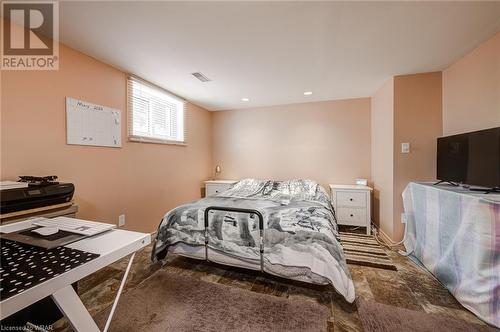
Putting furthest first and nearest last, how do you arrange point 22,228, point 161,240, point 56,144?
1. point 161,240
2. point 56,144
3. point 22,228

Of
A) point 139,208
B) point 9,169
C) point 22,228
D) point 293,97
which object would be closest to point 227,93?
point 293,97

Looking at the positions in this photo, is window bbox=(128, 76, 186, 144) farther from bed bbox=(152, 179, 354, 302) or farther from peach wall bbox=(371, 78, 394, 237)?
peach wall bbox=(371, 78, 394, 237)

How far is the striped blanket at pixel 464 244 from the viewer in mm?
1346

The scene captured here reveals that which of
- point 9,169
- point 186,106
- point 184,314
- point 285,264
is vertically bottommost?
point 184,314

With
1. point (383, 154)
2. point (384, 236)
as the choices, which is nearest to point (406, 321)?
point (384, 236)

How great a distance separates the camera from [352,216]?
10.1ft

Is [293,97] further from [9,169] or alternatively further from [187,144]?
[9,169]

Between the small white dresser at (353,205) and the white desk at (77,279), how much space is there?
2.81m

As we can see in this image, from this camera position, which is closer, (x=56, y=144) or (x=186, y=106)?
(x=56, y=144)

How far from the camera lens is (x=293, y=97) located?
3.41 m

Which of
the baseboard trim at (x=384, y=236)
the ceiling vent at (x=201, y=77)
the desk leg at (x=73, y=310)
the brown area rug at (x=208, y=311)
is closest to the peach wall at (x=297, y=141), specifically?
the baseboard trim at (x=384, y=236)

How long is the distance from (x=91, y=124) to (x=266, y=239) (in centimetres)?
213

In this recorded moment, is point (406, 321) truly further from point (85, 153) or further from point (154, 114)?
point (154, 114)

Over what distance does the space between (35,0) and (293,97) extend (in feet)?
9.80
